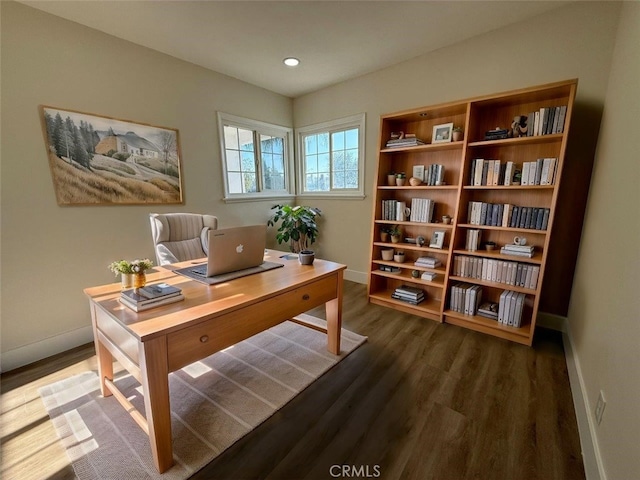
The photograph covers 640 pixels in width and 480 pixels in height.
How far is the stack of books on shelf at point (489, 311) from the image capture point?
7.93 ft

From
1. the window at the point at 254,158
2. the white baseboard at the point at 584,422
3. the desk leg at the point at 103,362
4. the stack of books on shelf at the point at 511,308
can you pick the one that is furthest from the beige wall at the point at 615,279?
the window at the point at 254,158

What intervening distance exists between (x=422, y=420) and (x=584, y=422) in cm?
78

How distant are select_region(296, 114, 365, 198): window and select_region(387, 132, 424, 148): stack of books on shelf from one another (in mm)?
619

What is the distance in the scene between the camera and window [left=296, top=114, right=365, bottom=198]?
136 inches

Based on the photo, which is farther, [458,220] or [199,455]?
[458,220]

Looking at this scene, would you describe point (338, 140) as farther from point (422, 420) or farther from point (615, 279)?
point (422, 420)

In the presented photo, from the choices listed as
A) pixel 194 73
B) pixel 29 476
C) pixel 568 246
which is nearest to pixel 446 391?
pixel 568 246

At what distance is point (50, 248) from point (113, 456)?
1.69 metres

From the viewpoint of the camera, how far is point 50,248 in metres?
2.10

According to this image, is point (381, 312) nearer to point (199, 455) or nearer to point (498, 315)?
point (498, 315)

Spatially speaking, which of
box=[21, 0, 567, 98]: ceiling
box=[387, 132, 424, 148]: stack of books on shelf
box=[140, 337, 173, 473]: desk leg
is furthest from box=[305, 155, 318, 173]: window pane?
box=[140, 337, 173, 473]: desk leg

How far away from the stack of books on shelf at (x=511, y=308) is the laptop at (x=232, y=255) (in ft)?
6.48

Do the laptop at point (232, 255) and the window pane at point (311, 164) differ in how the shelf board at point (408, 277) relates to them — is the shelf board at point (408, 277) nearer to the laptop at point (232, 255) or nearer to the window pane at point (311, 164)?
the laptop at point (232, 255)

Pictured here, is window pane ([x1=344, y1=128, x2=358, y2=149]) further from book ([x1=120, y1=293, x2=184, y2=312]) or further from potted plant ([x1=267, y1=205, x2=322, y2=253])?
book ([x1=120, y1=293, x2=184, y2=312])
